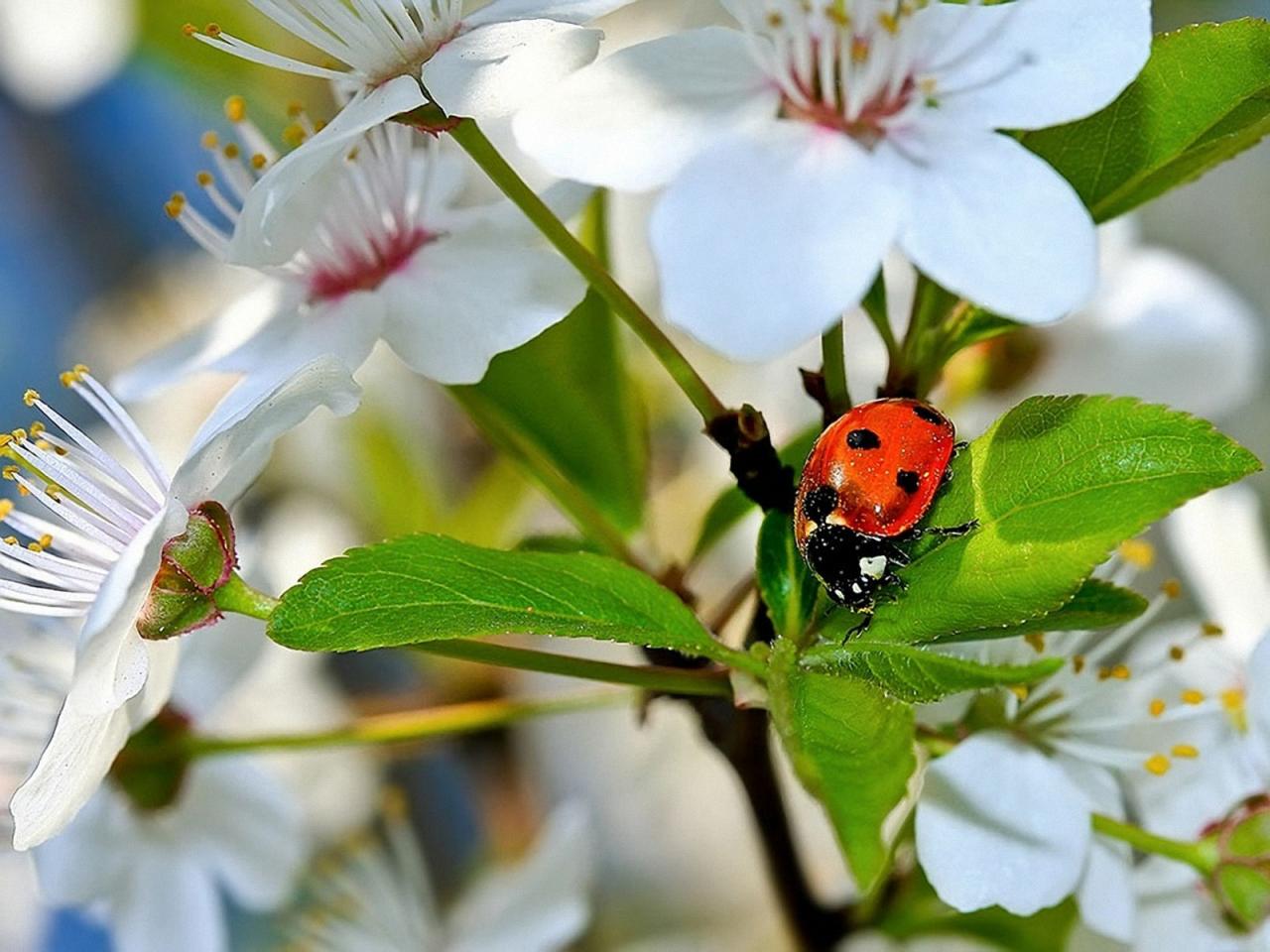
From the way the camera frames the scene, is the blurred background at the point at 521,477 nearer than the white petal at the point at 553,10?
No

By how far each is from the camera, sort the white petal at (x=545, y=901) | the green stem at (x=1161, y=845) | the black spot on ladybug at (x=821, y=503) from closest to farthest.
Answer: the black spot on ladybug at (x=821, y=503) < the green stem at (x=1161, y=845) < the white petal at (x=545, y=901)

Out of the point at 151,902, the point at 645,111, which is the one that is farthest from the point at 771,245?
the point at 151,902

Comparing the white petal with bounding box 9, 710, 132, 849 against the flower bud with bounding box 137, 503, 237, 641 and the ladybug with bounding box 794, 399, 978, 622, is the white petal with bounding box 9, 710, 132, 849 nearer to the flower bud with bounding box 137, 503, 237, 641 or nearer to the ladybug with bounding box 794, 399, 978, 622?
the flower bud with bounding box 137, 503, 237, 641

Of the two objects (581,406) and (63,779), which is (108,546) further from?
(581,406)

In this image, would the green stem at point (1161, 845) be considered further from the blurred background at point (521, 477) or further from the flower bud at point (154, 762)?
the flower bud at point (154, 762)

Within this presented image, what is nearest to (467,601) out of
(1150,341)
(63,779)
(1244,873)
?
(63,779)

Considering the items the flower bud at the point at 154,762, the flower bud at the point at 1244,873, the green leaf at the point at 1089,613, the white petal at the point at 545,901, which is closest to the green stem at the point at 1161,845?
the flower bud at the point at 1244,873

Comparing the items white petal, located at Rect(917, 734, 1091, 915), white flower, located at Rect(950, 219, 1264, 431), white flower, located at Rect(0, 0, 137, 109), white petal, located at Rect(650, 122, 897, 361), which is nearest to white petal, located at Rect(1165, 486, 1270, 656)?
white flower, located at Rect(950, 219, 1264, 431)
